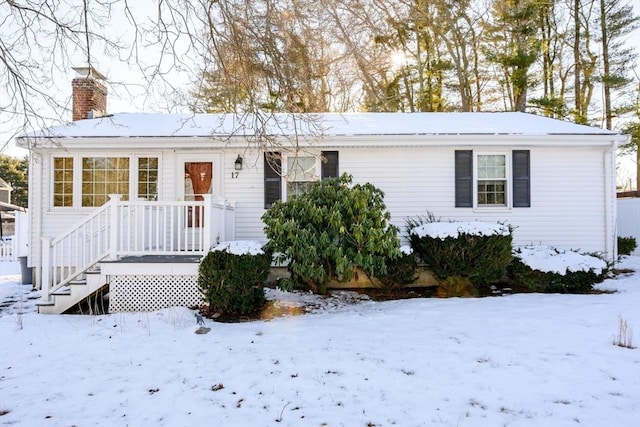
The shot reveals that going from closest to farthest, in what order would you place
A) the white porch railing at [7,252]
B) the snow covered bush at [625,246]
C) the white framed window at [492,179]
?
the white framed window at [492,179] → the snow covered bush at [625,246] → the white porch railing at [7,252]

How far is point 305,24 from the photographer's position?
21.7 feet

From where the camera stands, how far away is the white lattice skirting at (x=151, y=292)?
6523 mm

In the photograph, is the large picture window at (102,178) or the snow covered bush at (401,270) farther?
the large picture window at (102,178)

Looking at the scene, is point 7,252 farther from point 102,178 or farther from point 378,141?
point 378,141

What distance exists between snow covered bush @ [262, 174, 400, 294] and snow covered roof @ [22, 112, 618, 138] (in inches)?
66.8

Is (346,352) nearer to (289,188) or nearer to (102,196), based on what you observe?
(289,188)

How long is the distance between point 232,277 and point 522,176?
6.52 metres

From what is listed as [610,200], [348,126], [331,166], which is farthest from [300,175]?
[610,200]

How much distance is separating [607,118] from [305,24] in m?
16.4

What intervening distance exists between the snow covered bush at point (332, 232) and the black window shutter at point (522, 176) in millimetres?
3673

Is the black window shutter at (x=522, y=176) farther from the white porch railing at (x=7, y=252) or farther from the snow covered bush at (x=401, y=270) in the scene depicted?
the white porch railing at (x=7, y=252)

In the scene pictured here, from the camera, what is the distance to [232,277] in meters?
6.02

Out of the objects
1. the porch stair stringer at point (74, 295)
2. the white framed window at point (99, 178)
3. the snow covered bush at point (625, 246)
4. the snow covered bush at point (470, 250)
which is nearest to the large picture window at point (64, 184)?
the white framed window at point (99, 178)

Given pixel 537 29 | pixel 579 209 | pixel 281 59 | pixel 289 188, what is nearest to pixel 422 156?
pixel 289 188
